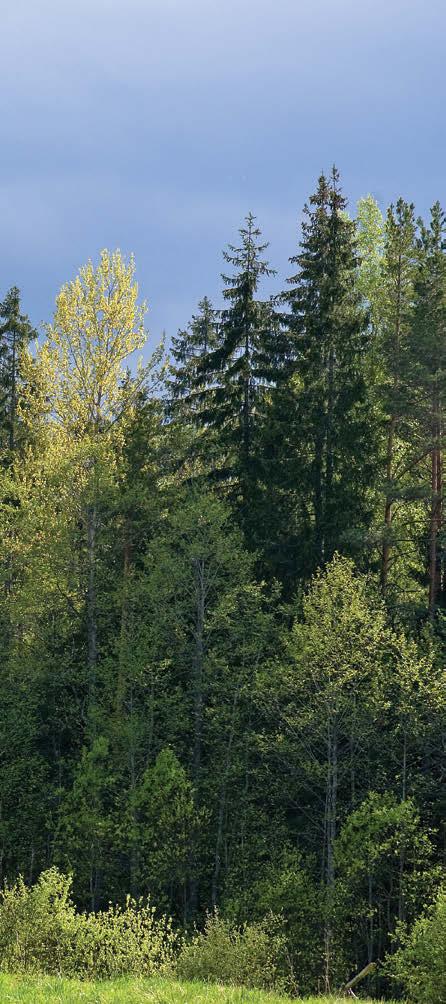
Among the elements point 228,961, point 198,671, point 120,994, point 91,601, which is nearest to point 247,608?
point 198,671

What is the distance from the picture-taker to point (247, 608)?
1255 inches

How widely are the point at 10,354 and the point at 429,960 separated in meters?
40.1

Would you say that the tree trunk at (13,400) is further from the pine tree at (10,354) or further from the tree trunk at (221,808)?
the tree trunk at (221,808)

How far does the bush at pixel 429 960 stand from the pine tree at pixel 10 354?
3552cm

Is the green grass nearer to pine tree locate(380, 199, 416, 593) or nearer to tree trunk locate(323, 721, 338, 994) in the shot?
tree trunk locate(323, 721, 338, 994)

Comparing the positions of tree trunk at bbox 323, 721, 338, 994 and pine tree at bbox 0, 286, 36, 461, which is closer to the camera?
tree trunk at bbox 323, 721, 338, 994

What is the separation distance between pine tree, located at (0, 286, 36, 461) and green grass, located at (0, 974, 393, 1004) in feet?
128

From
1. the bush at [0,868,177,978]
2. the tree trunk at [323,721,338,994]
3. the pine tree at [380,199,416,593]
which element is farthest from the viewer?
the pine tree at [380,199,416,593]

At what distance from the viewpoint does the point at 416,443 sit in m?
32.7

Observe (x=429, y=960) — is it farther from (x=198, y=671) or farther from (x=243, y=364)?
(x=243, y=364)

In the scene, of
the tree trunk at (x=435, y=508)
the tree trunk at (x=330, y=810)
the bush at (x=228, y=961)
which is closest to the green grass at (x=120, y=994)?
the bush at (x=228, y=961)

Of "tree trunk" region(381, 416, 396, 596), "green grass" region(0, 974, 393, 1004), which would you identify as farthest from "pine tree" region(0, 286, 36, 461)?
"green grass" region(0, 974, 393, 1004)

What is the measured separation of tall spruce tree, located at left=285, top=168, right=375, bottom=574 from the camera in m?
33.1

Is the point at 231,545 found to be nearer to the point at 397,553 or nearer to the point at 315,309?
the point at 397,553
